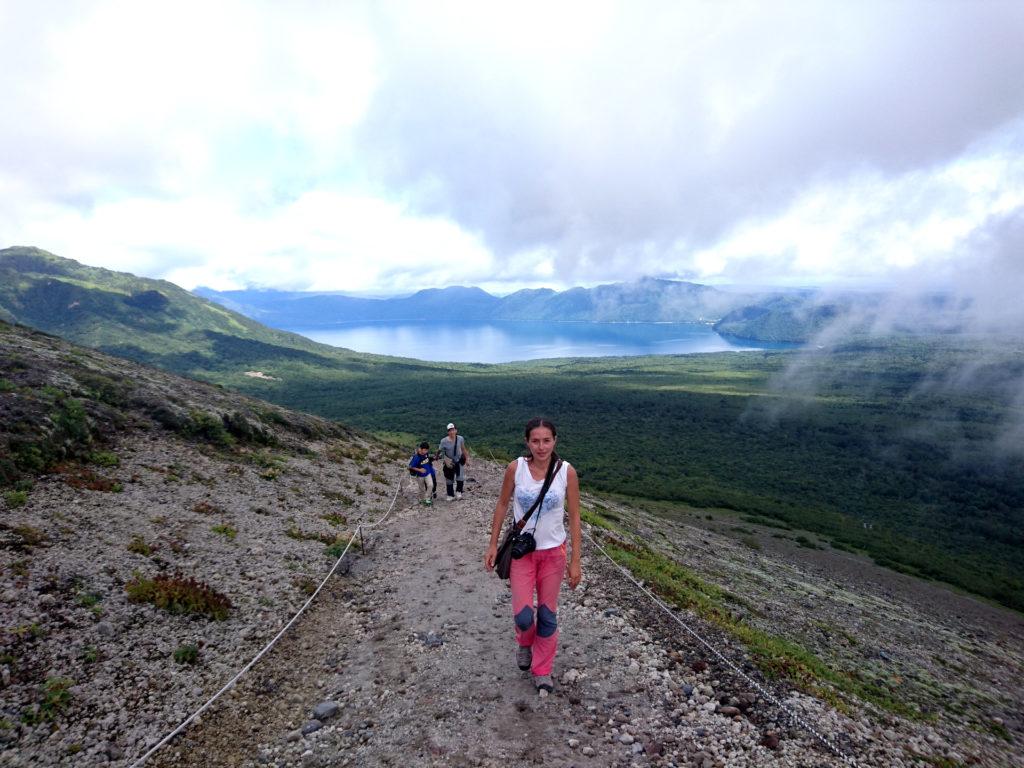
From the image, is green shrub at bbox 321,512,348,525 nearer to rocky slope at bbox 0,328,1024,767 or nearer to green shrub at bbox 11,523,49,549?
rocky slope at bbox 0,328,1024,767

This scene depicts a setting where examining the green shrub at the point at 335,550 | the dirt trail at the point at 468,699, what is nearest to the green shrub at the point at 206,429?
the green shrub at the point at 335,550

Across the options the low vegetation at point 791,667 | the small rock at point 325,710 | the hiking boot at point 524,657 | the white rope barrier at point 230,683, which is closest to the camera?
the white rope barrier at point 230,683

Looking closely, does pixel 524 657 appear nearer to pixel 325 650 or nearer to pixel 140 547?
pixel 325 650

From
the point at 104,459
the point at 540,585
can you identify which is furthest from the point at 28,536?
the point at 540,585

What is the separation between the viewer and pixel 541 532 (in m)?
5.58

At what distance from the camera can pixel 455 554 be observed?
11.8 m

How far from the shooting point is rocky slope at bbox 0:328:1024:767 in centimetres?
539

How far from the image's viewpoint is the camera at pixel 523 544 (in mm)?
5559

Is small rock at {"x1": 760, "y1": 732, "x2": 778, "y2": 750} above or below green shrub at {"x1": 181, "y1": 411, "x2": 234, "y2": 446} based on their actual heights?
below

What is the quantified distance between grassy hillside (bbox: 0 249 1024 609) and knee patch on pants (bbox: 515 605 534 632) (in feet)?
191

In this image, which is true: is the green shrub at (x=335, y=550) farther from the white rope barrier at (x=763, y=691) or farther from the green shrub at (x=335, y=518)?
the white rope barrier at (x=763, y=691)

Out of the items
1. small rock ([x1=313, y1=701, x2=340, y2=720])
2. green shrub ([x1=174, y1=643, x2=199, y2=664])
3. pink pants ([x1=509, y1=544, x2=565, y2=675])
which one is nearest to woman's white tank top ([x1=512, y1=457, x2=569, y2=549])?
pink pants ([x1=509, y1=544, x2=565, y2=675])

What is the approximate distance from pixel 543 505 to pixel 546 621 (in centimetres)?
147

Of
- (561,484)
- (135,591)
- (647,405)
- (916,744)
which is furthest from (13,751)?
(647,405)
